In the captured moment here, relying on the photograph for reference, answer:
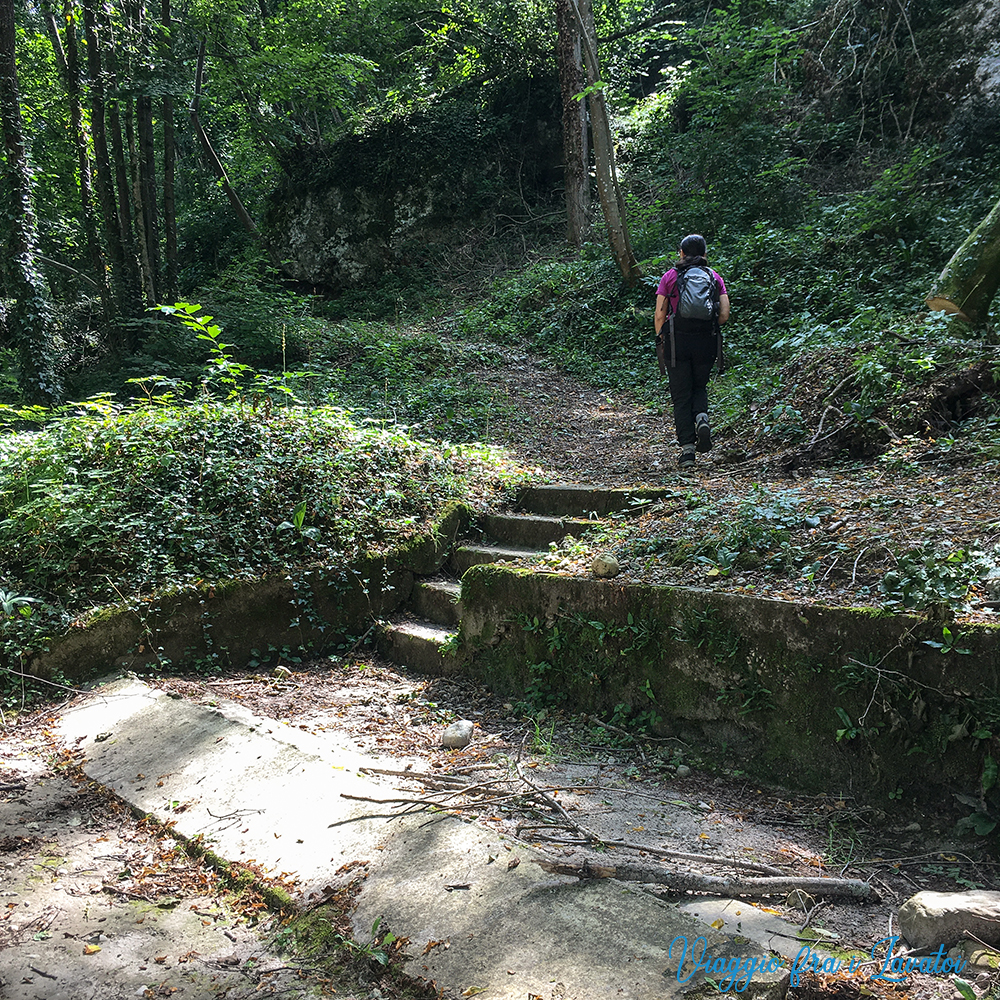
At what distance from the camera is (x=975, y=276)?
6016 millimetres

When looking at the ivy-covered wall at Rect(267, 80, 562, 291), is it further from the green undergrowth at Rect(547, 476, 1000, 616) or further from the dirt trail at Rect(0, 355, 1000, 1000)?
the dirt trail at Rect(0, 355, 1000, 1000)

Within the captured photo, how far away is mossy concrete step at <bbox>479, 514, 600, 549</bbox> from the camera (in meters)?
5.60

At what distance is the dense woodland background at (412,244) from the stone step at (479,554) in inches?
18.2

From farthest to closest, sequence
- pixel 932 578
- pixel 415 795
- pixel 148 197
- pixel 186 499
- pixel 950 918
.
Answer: pixel 148 197 → pixel 186 499 → pixel 415 795 → pixel 932 578 → pixel 950 918

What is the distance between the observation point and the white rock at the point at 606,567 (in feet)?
13.5

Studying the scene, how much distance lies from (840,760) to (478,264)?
53.3ft

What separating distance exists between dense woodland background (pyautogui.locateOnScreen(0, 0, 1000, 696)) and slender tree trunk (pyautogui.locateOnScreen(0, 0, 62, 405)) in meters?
0.04

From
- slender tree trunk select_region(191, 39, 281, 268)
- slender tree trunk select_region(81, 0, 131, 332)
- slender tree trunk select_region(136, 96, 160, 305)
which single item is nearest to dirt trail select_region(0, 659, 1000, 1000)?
slender tree trunk select_region(81, 0, 131, 332)

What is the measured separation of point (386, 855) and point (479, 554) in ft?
10.3

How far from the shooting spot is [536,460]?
7.82 m

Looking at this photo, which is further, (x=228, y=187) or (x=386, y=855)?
(x=228, y=187)

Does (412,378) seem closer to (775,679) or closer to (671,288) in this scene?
(671,288)

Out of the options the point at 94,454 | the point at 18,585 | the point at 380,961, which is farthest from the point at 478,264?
the point at 380,961

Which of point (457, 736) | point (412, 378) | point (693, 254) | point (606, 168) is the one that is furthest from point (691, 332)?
point (606, 168)
